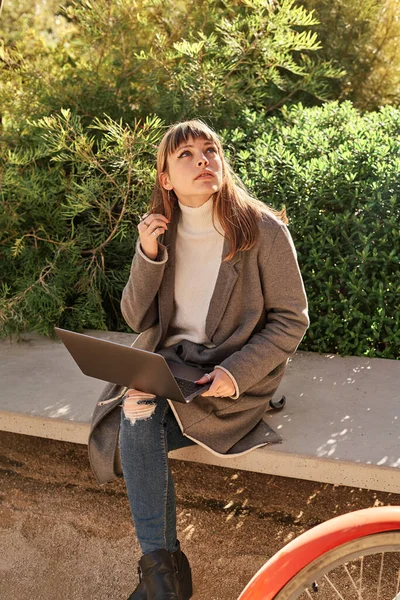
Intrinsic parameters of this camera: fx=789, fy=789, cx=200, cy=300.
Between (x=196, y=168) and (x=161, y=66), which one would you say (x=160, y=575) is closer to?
(x=196, y=168)

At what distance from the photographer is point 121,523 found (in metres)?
3.08

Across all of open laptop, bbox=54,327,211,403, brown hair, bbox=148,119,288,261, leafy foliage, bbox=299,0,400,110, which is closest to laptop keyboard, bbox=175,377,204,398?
open laptop, bbox=54,327,211,403

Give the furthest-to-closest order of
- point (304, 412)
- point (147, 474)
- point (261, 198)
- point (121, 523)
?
1. point (261, 198)
2. point (121, 523)
3. point (304, 412)
4. point (147, 474)

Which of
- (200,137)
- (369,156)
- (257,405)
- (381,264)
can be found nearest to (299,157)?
(369,156)

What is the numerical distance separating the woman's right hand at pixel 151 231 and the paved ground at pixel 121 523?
1.11 meters

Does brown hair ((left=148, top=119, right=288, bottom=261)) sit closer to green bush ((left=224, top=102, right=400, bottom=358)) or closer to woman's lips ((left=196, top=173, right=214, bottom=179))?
woman's lips ((left=196, top=173, right=214, bottom=179))

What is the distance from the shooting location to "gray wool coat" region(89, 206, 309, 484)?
8.32ft

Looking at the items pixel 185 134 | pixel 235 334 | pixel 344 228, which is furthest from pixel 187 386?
pixel 344 228

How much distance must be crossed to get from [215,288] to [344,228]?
1116mm

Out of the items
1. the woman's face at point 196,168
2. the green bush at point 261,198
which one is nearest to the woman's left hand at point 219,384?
the woman's face at point 196,168

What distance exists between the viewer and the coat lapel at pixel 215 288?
8.60 ft

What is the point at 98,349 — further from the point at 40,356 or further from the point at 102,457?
the point at 40,356

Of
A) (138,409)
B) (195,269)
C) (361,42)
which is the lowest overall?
(138,409)

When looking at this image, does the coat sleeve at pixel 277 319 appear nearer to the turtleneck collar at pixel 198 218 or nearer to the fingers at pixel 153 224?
the turtleneck collar at pixel 198 218
